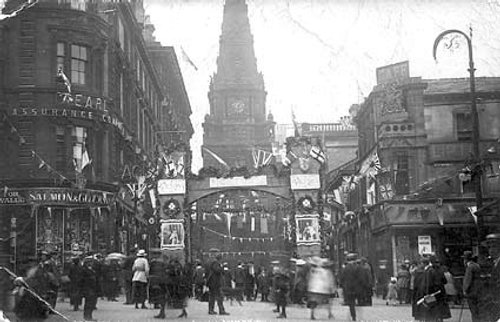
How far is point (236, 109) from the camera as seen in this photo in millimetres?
119125

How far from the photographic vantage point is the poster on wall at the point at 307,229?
38062mm

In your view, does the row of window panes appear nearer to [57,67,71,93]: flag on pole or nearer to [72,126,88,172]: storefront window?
[57,67,71,93]: flag on pole

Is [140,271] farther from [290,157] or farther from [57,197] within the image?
[290,157]

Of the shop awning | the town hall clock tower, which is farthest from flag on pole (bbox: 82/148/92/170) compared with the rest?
the town hall clock tower

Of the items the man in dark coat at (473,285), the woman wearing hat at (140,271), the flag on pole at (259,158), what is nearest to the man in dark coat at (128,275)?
the woman wearing hat at (140,271)

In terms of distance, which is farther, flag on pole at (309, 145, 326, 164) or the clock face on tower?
the clock face on tower

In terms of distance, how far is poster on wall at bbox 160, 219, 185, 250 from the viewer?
124 feet

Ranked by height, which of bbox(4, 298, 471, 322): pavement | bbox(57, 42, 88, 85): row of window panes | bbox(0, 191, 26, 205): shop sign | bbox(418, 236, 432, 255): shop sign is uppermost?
bbox(57, 42, 88, 85): row of window panes

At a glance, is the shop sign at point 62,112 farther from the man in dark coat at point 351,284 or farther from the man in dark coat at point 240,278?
the man in dark coat at point 351,284

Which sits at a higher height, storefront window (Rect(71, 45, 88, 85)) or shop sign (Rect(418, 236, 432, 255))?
storefront window (Rect(71, 45, 88, 85))

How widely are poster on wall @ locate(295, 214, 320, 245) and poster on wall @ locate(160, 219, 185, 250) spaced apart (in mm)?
5636

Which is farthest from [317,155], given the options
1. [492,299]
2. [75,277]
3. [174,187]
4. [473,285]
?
[492,299]

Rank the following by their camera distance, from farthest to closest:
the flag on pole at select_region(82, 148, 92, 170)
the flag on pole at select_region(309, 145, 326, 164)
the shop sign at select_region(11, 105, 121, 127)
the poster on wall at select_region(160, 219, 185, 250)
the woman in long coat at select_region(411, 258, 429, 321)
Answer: the flag on pole at select_region(309, 145, 326, 164) → the poster on wall at select_region(160, 219, 185, 250) → the flag on pole at select_region(82, 148, 92, 170) → the shop sign at select_region(11, 105, 121, 127) → the woman in long coat at select_region(411, 258, 429, 321)

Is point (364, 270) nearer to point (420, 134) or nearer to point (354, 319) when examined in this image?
point (354, 319)
